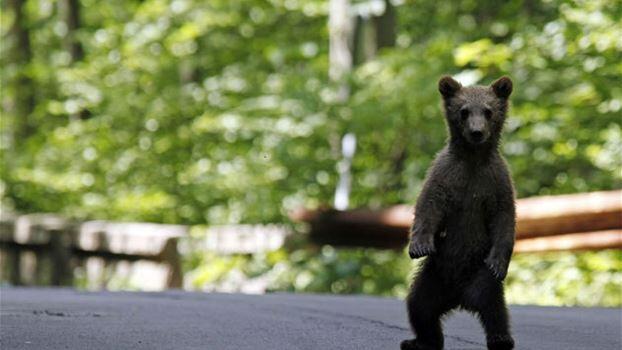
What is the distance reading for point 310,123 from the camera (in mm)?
14125

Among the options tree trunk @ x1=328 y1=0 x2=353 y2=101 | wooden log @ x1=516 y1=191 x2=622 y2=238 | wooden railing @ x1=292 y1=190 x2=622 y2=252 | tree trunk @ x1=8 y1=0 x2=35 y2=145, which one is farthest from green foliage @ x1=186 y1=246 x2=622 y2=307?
tree trunk @ x1=8 y1=0 x2=35 y2=145

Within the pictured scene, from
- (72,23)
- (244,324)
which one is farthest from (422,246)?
(72,23)

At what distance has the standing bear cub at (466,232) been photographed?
4637 mm

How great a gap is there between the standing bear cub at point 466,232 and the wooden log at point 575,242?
18.5 ft

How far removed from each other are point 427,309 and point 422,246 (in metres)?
0.32

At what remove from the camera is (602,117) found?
13.1 m

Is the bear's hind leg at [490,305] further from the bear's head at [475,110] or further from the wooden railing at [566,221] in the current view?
the wooden railing at [566,221]

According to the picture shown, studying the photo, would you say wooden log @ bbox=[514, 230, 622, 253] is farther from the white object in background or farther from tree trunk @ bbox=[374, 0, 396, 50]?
tree trunk @ bbox=[374, 0, 396, 50]

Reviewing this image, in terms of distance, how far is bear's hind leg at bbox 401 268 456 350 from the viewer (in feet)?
15.7

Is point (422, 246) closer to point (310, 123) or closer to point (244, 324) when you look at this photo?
point (244, 324)

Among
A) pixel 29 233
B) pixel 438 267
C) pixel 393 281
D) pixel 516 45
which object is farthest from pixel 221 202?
pixel 438 267

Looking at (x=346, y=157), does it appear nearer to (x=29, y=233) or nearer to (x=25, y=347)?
(x=29, y=233)

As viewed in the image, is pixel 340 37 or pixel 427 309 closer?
pixel 427 309

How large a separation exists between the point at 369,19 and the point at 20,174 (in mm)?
6570
